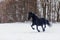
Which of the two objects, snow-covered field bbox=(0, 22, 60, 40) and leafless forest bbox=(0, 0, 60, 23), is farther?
leafless forest bbox=(0, 0, 60, 23)

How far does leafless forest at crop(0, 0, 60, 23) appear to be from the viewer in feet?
24.5

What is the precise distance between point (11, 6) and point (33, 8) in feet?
2.68

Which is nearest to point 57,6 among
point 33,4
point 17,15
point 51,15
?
point 51,15

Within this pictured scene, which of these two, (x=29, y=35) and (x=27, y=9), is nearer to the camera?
(x=29, y=35)

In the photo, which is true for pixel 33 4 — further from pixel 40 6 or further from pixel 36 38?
pixel 36 38

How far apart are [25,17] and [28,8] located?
13.9 inches

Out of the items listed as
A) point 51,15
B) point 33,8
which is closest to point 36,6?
point 33,8

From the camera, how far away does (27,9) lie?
7496 mm

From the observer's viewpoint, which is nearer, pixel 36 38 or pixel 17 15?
pixel 36 38

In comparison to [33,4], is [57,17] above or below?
below

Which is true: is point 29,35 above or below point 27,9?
below

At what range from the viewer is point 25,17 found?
24.7 ft

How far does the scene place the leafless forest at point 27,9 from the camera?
7457 millimetres

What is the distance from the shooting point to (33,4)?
294 inches
